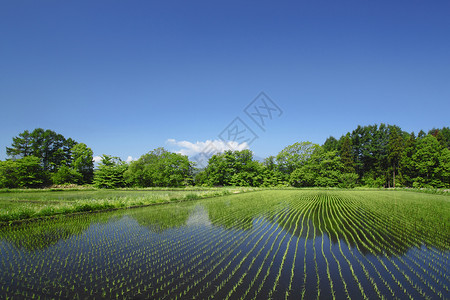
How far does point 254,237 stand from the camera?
7.70m

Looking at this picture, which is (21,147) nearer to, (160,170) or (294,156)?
(160,170)

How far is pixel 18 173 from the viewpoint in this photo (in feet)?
109

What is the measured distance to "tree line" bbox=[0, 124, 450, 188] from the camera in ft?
132

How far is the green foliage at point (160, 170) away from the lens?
140 ft

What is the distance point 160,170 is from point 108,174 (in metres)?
10.2

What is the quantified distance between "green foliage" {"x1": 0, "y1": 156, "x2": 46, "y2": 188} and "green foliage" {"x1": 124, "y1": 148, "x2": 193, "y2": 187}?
50.0ft

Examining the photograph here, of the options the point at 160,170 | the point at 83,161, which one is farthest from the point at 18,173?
the point at 160,170

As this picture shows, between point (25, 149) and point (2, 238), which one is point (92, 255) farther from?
point (25, 149)

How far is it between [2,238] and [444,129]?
237 ft

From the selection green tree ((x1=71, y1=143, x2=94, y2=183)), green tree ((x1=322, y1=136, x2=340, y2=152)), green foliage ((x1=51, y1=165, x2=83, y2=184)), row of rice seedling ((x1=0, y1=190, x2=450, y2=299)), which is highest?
green tree ((x1=322, y1=136, x2=340, y2=152))

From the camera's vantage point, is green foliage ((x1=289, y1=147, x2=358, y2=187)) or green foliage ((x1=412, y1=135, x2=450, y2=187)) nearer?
green foliage ((x1=412, y1=135, x2=450, y2=187))

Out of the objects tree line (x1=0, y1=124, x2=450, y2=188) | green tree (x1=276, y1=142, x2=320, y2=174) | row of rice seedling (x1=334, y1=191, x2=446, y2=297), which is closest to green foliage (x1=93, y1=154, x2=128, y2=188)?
tree line (x1=0, y1=124, x2=450, y2=188)

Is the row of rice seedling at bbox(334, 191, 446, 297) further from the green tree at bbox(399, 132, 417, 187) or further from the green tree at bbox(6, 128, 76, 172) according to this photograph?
the green tree at bbox(6, 128, 76, 172)

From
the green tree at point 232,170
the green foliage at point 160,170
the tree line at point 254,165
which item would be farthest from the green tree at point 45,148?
the green tree at point 232,170
